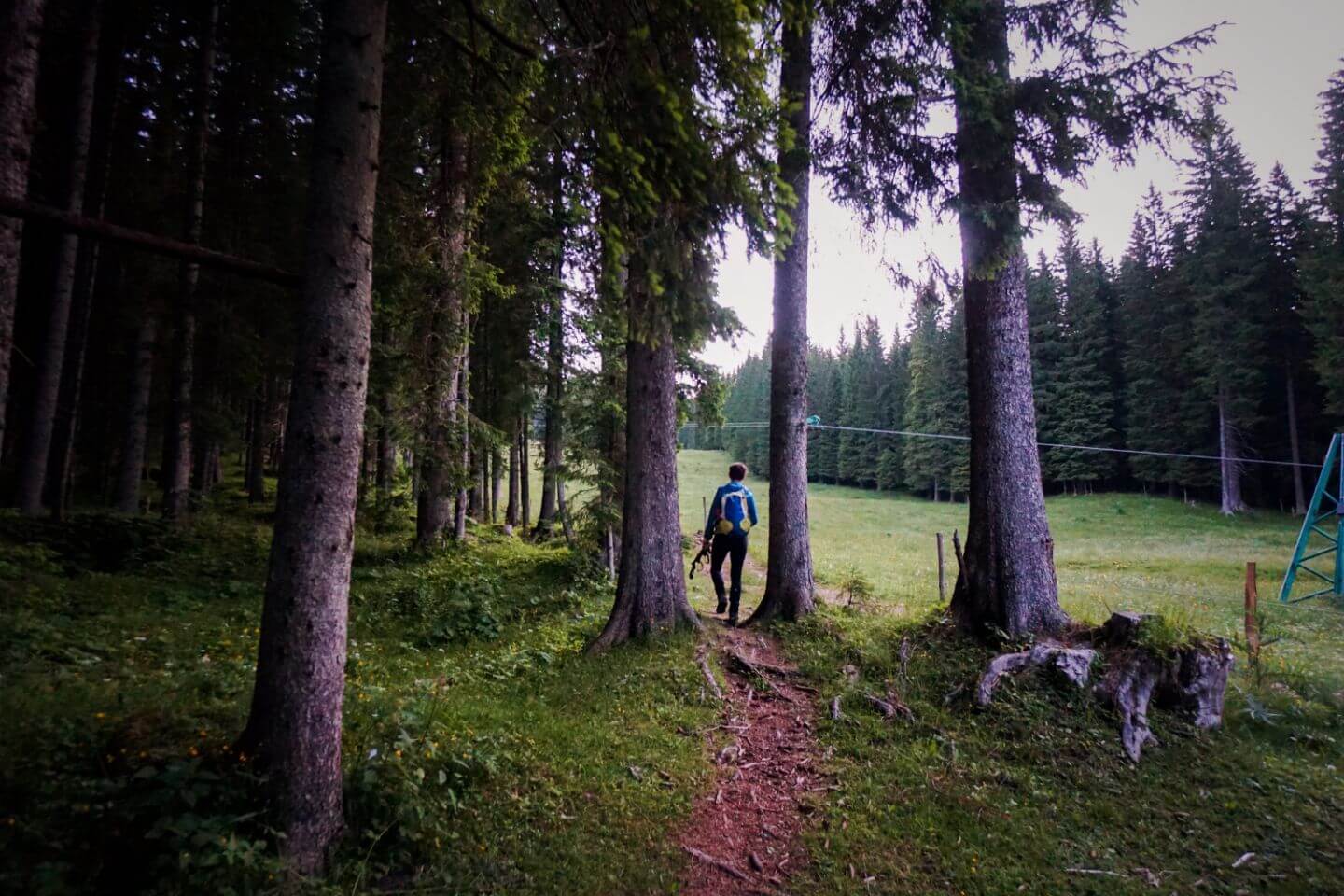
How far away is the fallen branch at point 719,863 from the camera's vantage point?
369cm

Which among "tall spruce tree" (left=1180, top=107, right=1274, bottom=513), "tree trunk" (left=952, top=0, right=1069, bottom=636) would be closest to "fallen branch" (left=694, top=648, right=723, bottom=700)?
"tree trunk" (left=952, top=0, right=1069, bottom=636)

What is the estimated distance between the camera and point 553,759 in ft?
14.9

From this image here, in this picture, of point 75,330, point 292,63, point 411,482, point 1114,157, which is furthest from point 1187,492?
point 75,330

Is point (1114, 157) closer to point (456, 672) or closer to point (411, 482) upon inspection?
point (456, 672)

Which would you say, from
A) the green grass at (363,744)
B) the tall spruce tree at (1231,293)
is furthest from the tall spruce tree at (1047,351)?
the green grass at (363,744)

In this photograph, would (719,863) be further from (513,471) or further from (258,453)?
(258,453)

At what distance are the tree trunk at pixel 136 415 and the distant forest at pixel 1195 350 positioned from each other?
18.5 metres

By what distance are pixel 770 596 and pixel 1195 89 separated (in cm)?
767

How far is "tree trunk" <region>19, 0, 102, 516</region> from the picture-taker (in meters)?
8.52

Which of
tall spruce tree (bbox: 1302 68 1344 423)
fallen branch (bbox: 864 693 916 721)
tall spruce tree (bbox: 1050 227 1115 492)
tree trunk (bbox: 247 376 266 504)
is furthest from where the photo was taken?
tall spruce tree (bbox: 1050 227 1115 492)

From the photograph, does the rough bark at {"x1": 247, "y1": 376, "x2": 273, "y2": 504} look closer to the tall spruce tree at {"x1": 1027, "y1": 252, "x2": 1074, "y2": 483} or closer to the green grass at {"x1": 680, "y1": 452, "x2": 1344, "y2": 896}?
the green grass at {"x1": 680, "y1": 452, "x2": 1344, "y2": 896}

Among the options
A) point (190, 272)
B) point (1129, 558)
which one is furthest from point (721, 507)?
point (1129, 558)

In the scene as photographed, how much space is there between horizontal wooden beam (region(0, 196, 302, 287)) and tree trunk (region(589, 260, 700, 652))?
14.8ft

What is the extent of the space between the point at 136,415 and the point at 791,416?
11472 millimetres
